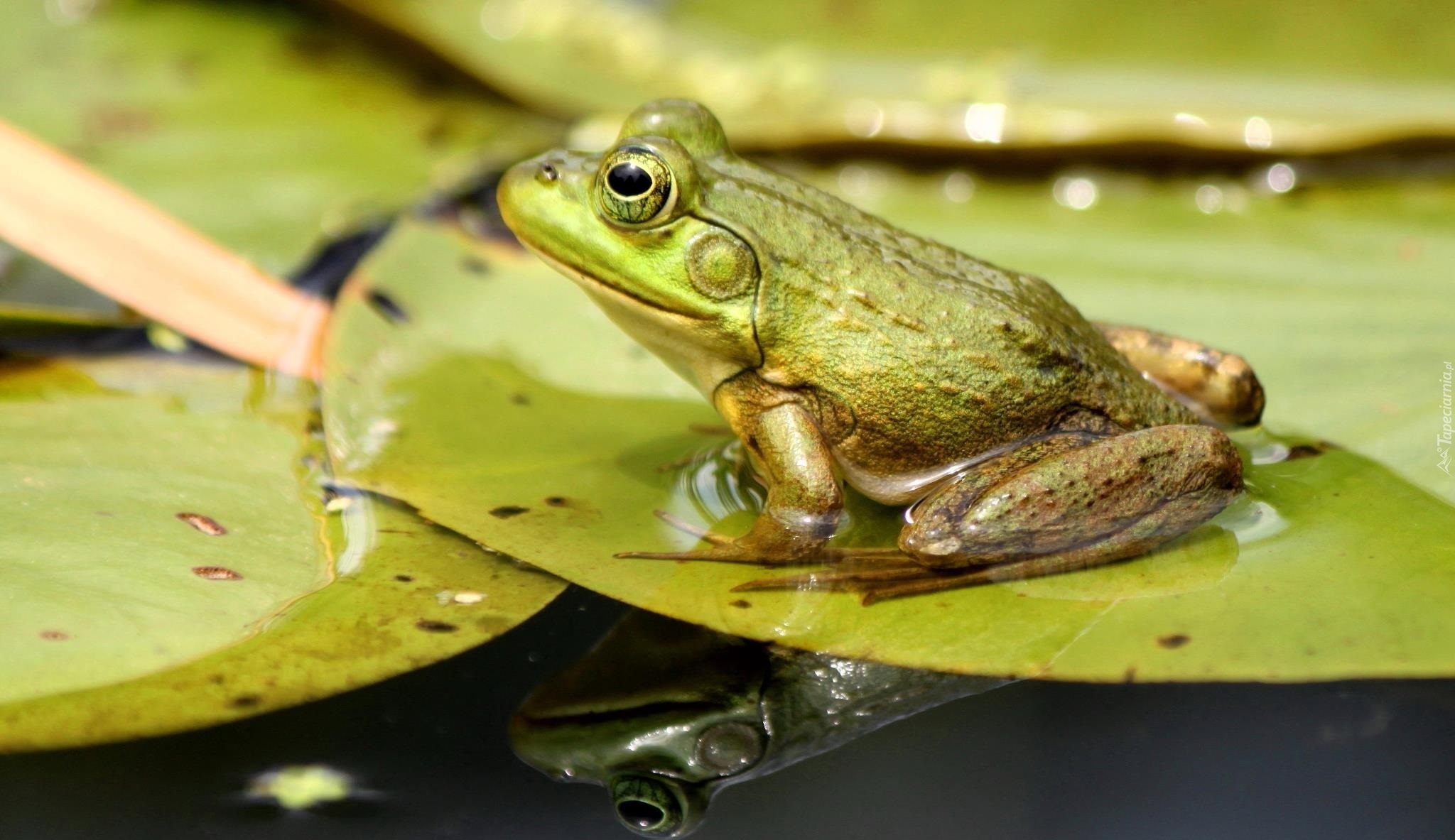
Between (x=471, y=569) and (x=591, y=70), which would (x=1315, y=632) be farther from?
(x=591, y=70)

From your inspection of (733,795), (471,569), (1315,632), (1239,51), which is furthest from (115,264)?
(1239,51)

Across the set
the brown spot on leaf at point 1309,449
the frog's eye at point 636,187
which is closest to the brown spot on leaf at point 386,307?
the frog's eye at point 636,187

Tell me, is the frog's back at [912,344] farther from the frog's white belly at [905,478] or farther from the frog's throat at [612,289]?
the frog's throat at [612,289]

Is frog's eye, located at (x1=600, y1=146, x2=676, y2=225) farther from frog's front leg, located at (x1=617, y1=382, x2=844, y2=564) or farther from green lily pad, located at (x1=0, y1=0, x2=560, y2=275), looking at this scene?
green lily pad, located at (x1=0, y1=0, x2=560, y2=275)

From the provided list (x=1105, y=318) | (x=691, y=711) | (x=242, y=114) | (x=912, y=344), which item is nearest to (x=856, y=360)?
(x=912, y=344)

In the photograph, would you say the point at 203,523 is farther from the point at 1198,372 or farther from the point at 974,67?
the point at 974,67

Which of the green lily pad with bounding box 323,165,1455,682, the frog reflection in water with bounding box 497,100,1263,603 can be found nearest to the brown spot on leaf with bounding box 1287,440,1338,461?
the green lily pad with bounding box 323,165,1455,682
